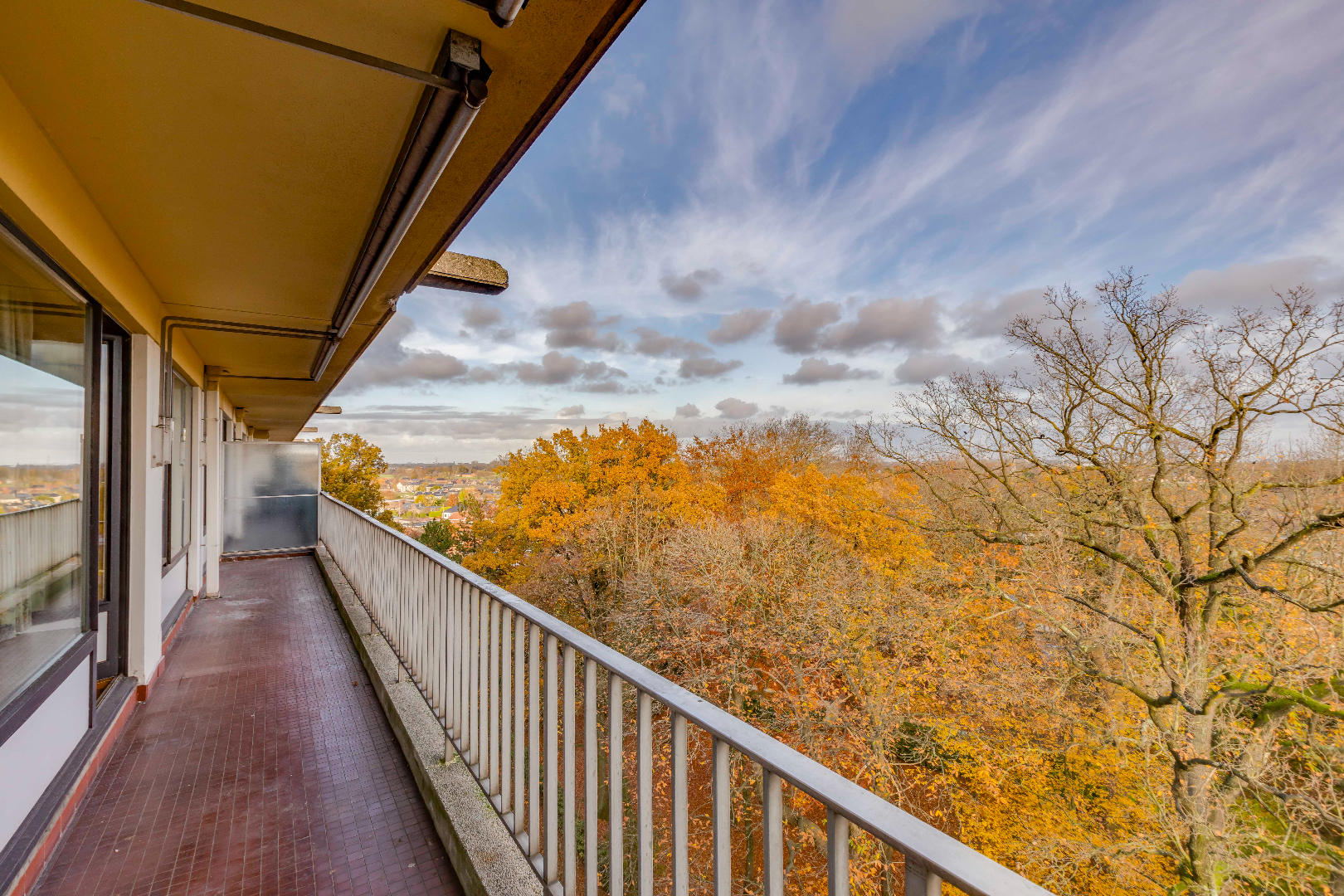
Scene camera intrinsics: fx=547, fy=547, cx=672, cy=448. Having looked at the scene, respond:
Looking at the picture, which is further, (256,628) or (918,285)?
(918,285)

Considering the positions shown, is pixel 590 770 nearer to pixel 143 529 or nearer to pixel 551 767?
pixel 551 767

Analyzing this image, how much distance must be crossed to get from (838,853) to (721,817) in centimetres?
22

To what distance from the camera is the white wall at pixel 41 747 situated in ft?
5.35

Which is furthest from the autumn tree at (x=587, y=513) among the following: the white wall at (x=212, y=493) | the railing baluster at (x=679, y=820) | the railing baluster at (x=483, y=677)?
the railing baluster at (x=679, y=820)

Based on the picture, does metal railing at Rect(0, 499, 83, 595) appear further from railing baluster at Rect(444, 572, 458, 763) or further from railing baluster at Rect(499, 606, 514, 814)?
railing baluster at Rect(499, 606, 514, 814)

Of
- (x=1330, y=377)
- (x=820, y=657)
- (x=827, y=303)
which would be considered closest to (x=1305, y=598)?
(x=1330, y=377)

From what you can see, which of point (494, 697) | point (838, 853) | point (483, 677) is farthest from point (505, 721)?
point (838, 853)

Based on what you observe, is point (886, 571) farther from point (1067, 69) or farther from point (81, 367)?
point (1067, 69)

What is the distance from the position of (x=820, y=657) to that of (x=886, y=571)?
3.61 m

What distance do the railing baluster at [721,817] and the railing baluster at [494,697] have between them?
961 millimetres

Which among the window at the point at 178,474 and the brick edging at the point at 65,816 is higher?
the window at the point at 178,474

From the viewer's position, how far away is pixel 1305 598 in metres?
7.29

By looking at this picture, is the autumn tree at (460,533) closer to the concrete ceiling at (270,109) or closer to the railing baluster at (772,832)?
the concrete ceiling at (270,109)

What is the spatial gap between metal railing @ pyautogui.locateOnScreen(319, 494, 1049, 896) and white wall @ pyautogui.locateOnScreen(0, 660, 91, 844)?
3.74 feet
